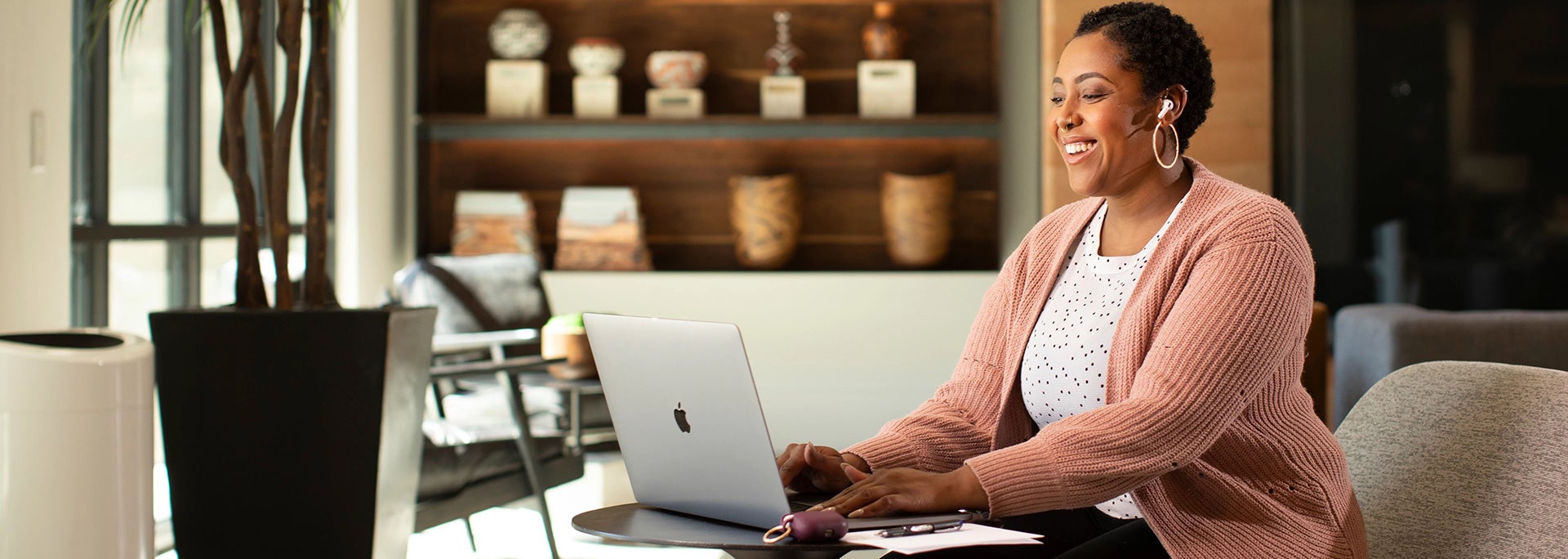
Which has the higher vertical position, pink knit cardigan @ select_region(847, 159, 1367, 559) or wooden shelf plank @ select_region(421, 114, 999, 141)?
wooden shelf plank @ select_region(421, 114, 999, 141)

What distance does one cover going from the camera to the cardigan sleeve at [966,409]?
59.2 inches

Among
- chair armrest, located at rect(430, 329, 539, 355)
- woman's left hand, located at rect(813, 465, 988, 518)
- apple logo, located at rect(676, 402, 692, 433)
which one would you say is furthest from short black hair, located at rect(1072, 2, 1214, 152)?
chair armrest, located at rect(430, 329, 539, 355)

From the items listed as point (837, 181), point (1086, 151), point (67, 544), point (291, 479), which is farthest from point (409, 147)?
point (1086, 151)

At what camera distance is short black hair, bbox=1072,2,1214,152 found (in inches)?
57.5

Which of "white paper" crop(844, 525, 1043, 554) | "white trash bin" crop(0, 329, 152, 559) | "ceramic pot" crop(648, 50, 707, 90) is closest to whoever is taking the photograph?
"white paper" crop(844, 525, 1043, 554)

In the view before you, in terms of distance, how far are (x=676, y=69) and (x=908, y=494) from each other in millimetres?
3774

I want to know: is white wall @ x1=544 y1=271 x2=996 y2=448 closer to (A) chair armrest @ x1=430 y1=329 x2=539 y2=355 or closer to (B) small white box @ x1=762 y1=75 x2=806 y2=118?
(B) small white box @ x1=762 y1=75 x2=806 y2=118

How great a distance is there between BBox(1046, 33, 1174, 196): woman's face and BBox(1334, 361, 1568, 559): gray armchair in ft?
1.32

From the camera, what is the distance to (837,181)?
5.09 metres

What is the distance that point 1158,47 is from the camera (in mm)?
1464

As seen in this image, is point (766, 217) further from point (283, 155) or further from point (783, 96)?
point (283, 155)

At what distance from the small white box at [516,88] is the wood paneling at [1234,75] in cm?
184

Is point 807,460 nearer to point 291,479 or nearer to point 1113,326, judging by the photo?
point 1113,326

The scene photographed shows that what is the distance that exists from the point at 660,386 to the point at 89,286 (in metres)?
2.47
